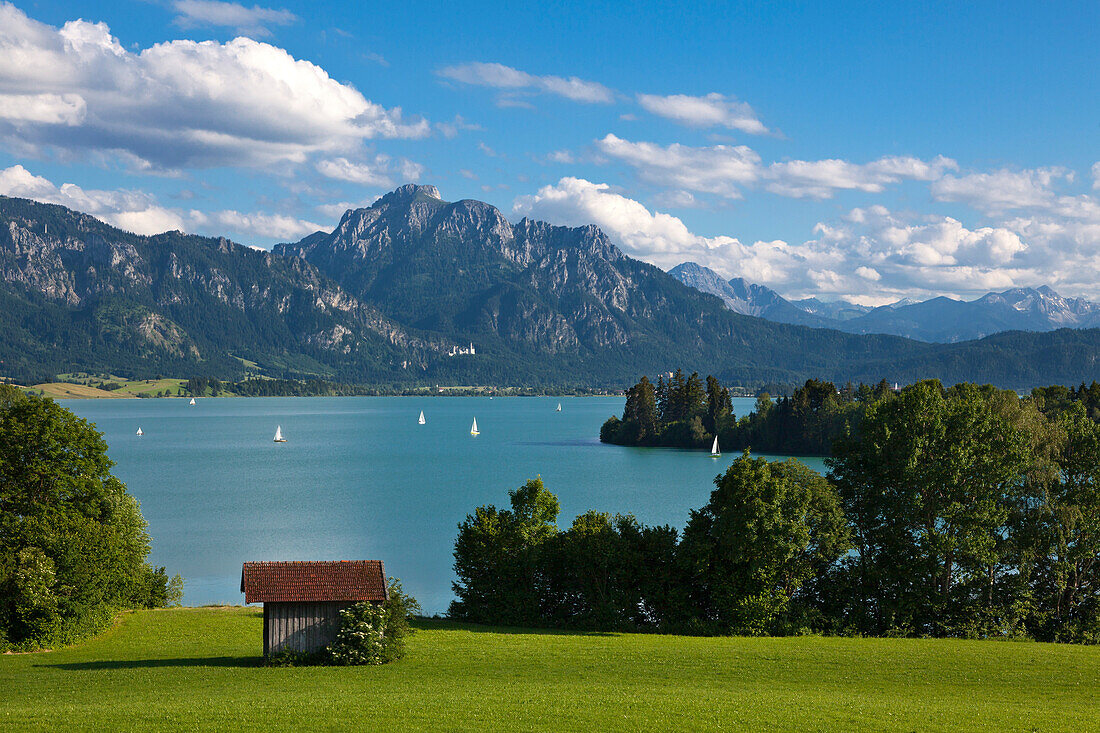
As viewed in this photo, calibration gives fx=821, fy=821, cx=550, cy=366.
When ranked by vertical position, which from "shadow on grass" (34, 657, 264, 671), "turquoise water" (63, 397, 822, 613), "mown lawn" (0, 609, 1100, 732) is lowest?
"turquoise water" (63, 397, 822, 613)

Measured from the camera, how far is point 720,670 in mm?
26547

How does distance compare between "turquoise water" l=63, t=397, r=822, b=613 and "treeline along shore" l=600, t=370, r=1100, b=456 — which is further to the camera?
"treeline along shore" l=600, t=370, r=1100, b=456

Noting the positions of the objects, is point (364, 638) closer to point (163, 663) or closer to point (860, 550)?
point (163, 663)

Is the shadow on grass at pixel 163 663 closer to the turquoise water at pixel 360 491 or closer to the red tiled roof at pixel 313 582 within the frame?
the red tiled roof at pixel 313 582

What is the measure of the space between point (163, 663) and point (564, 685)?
14297mm

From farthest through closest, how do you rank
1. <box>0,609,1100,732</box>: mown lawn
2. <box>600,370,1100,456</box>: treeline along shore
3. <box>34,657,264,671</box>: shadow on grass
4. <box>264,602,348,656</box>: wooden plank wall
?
1. <box>600,370,1100,456</box>: treeline along shore
2. <box>34,657,264,671</box>: shadow on grass
3. <box>264,602,348,656</box>: wooden plank wall
4. <box>0,609,1100,732</box>: mown lawn

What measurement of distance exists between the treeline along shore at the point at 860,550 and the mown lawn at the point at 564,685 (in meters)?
3.51

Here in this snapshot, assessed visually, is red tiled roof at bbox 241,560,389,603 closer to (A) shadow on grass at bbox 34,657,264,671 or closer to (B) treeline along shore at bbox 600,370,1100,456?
(A) shadow on grass at bbox 34,657,264,671

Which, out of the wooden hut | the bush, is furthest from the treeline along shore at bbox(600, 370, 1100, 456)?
the wooden hut

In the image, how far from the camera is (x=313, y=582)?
2770cm

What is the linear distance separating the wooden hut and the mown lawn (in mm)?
1249

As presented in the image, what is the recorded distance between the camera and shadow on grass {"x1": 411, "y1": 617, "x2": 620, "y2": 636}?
34.7 metres

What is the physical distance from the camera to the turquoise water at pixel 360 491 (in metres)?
60.6

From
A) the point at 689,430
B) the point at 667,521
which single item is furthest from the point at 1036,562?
the point at 689,430
